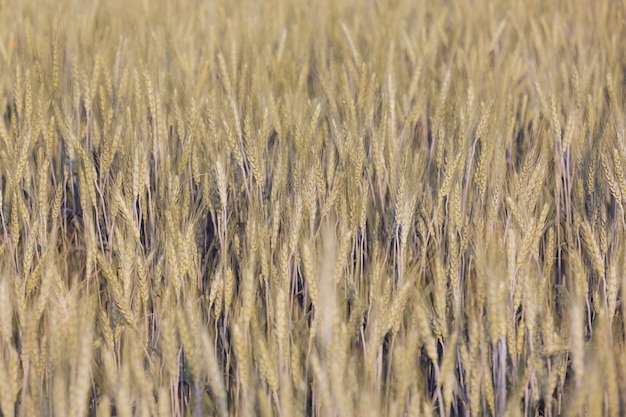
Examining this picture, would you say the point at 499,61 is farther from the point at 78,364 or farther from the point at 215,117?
the point at 78,364

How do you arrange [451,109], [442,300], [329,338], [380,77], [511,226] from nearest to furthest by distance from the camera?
[329,338]
[442,300]
[511,226]
[451,109]
[380,77]

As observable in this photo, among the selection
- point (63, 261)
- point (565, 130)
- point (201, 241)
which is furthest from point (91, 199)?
point (565, 130)

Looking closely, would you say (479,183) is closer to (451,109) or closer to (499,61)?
(451,109)

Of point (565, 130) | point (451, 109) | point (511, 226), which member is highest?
point (451, 109)

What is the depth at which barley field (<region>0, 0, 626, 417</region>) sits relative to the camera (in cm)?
121

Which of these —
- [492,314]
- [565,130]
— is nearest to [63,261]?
[492,314]

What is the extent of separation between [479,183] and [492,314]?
1.50 feet

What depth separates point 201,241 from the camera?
176 centimetres

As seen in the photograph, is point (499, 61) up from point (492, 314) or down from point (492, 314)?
up

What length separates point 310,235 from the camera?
1.47 m

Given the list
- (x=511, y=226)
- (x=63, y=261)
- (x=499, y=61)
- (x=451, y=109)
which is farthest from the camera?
(x=499, y=61)

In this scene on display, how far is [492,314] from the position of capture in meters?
1.21

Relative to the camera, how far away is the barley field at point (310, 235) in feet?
3.96

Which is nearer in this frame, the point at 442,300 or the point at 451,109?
the point at 442,300
